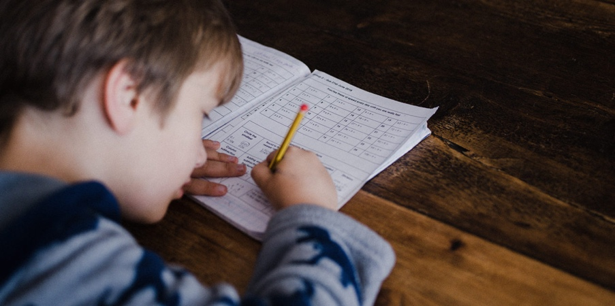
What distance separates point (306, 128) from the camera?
2.96 feet

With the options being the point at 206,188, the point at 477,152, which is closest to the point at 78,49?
the point at 206,188

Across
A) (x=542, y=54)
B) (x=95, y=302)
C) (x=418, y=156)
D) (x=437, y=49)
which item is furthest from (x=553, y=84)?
(x=95, y=302)

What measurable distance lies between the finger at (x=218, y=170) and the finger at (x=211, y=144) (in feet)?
0.16

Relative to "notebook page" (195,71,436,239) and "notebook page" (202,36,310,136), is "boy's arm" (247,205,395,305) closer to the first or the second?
"notebook page" (195,71,436,239)

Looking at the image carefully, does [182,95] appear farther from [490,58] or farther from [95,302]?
[490,58]

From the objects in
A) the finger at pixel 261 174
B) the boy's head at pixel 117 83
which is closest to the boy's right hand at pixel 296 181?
the finger at pixel 261 174

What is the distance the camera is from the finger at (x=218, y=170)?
0.80m

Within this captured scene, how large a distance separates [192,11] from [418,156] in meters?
0.41

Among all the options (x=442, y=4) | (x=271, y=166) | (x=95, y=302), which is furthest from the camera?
(x=442, y=4)

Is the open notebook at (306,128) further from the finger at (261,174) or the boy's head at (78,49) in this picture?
the boy's head at (78,49)

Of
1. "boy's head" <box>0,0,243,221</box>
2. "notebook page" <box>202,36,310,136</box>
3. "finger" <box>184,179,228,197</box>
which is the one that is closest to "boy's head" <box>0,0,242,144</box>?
"boy's head" <box>0,0,243,221</box>

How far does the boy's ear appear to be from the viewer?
628mm

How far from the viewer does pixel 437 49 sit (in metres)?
1.11

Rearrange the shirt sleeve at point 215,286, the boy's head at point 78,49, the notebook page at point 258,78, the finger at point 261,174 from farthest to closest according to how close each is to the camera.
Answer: the notebook page at point 258,78 → the finger at point 261,174 → the boy's head at point 78,49 → the shirt sleeve at point 215,286
